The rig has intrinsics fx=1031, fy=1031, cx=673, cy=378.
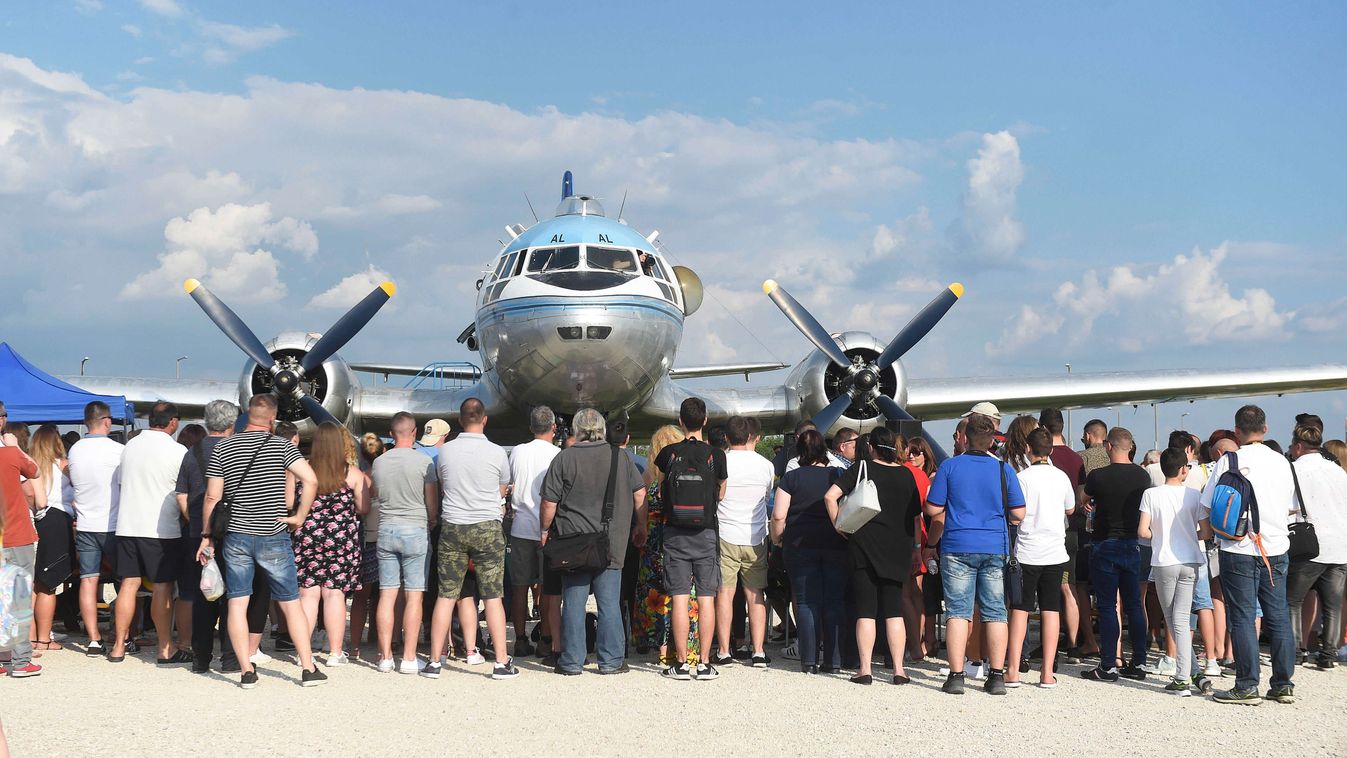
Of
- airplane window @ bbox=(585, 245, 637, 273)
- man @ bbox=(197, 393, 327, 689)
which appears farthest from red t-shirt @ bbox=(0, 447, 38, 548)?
airplane window @ bbox=(585, 245, 637, 273)

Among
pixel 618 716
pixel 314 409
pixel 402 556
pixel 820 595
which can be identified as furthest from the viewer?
pixel 314 409

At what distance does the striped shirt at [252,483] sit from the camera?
7031 mm

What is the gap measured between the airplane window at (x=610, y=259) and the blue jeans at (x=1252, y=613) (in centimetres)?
813

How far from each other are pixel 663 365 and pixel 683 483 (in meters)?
6.33

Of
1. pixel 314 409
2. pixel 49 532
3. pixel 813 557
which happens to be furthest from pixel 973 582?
pixel 314 409

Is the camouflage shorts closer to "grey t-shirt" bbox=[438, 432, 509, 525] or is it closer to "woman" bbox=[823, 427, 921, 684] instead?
"grey t-shirt" bbox=[438, 432, 509, 525]

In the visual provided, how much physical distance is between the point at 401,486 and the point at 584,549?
A: 1480mm

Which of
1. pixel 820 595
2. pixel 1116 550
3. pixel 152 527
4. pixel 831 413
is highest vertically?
pixel 831 413

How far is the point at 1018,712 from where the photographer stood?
6.50m

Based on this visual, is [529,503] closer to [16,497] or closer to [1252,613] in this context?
[16,497]

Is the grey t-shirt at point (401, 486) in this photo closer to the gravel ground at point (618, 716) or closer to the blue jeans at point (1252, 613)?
the gravel ground at point (618, 716)

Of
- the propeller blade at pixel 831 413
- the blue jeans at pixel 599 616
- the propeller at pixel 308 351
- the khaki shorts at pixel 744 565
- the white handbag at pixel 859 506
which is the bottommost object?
the blue jeans at pixel 599 616

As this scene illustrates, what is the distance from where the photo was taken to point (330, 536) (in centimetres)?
763

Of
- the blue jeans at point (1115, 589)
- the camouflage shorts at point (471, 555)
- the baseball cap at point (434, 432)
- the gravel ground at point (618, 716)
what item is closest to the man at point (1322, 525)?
the gravel ground at point (618, 716)
